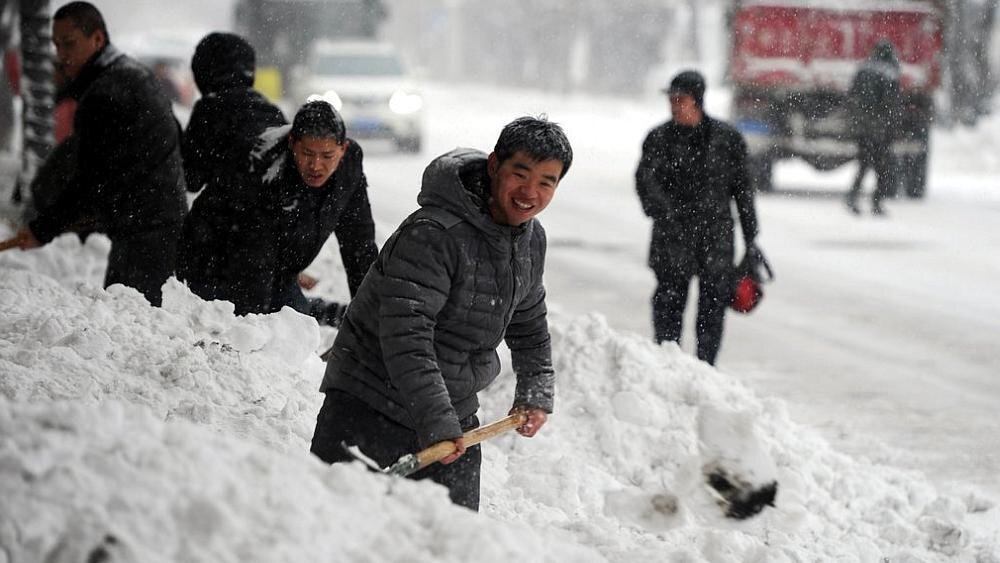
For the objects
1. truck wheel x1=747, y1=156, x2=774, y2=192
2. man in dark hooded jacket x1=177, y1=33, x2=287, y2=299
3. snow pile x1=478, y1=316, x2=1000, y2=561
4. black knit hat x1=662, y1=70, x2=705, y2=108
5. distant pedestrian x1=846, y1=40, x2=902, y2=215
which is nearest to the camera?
snow pile x1=478, y1=316, x2=1000, y2=561

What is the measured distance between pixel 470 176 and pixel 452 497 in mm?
895

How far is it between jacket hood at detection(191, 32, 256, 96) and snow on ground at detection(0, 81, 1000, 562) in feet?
3.03

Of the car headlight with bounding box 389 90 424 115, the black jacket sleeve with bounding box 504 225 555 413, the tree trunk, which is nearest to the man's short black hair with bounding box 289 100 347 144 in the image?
the black jacket sleeve with bounding box 504 225 555 413

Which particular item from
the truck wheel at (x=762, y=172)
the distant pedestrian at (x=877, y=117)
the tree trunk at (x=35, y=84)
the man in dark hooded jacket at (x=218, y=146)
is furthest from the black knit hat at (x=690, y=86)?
the truck wheel at (x=762, y=172)

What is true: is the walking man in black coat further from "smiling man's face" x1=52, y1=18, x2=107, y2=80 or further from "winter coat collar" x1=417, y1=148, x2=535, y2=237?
"winter coat collar" x1=417, y1=148, x2=535, y2=237

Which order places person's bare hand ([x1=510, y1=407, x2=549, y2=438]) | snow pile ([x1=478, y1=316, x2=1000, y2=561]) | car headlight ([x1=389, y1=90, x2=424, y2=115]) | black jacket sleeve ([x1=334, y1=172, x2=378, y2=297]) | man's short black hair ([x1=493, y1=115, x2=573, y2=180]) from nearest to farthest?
man's short black hair ([x1=493, y1=115, x2=573, y2=180]), person's bare hand ([x1=510, y1=407, x2=549, y2=438]), snow pile ([x1=478, y1=316, x2=1000, y2=561]), black jacket sleeve ([x1=334, y1=172, x2=378, y2=297]), car headlight ([x1=389, y1=90, x2=424, y2=115])

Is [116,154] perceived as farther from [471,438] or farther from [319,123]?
[471,438]

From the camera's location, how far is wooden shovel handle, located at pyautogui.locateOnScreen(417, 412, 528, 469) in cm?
332

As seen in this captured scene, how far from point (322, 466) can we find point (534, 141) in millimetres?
934

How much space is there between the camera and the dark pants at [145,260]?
19.4ft

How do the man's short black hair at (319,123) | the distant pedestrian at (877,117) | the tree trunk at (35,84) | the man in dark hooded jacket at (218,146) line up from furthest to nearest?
the distant pedestrian at (877,117) < the tree trunk at (35,84) < the man in dark hooded jacket at (218,146) < the man's short black hair at (319,123)

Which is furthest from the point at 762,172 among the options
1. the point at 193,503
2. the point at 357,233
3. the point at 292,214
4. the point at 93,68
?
the point at 193,503

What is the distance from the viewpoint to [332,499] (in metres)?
2.93

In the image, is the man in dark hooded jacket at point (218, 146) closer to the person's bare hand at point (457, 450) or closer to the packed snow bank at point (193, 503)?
the person's bare hand at point (457, 450)
